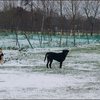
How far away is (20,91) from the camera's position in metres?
12.7

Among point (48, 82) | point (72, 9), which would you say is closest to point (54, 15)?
point (72, 9)

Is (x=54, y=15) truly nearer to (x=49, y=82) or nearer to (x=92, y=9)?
(x=92, y=9)

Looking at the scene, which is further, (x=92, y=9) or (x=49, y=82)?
(x=92, y=9)

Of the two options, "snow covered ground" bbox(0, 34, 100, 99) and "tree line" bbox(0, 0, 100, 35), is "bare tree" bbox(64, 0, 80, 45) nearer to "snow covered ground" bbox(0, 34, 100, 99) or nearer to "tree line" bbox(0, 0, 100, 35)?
"tree line" bbox(0, 0, 100, 35)

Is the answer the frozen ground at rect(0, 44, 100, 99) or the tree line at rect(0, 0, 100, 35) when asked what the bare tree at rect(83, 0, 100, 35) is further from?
the frozen ground at rect(0, 44, 100, 99)

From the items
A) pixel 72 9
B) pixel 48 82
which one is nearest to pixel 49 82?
pixel 48 82

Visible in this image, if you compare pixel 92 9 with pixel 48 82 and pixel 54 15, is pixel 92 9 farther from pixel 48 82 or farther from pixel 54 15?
pixel 48 82

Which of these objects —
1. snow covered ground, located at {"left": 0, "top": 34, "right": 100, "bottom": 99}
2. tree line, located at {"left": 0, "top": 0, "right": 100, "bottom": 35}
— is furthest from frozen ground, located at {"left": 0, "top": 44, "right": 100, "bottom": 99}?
tree line, located at {"left": 0, "top": 0, "right": 100, "bottom": 35}

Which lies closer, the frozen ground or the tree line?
the frozen ground

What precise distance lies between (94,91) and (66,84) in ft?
5.31

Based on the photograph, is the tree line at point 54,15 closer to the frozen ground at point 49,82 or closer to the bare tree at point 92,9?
the bare tree at point 92,9

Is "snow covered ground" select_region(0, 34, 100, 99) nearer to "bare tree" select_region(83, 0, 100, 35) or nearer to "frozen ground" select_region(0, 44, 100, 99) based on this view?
"frozen ground" select_region(0, 44, 100, 99)

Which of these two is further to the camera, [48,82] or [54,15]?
[54,15]

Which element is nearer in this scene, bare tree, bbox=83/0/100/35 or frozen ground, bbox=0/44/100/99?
frozen ground, bbox=0/44/100/99
